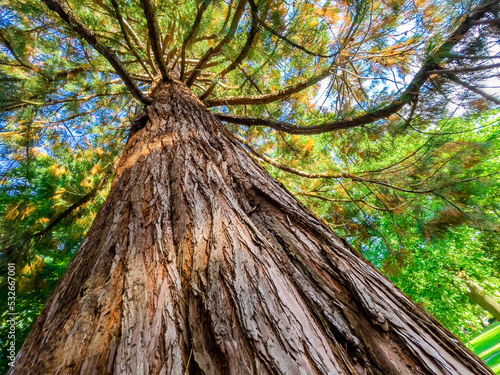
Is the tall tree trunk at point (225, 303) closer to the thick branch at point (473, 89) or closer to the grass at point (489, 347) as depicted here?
the thick branch at point (473, 89)

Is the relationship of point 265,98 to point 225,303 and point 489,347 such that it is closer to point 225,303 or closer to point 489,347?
point 225,303

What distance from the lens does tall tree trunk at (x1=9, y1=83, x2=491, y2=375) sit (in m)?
0.50

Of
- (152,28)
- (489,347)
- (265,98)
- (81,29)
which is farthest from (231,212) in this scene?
(489,347)

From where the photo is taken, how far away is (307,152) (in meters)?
3.12

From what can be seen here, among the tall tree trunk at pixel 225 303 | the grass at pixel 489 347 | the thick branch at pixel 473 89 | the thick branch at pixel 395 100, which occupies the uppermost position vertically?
the thick branch at pixel 395 100

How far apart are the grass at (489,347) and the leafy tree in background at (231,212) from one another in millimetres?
9909

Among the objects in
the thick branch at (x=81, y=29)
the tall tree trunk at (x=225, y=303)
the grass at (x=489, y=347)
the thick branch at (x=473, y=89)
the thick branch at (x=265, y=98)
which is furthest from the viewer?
the grass at (x=489, y=347)

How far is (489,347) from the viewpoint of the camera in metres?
9.01

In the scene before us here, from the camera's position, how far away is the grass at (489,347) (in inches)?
308

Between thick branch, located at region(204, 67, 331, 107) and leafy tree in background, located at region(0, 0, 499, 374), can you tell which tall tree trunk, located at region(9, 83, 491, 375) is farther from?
thick branch, located at region(204, 67, 331, 107)

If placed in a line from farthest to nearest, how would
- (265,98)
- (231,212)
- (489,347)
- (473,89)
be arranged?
(489,347), (265,98), (473,89), (231,212)

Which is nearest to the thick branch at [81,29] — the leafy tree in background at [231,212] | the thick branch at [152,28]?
the leafy tree in background at [231,212]

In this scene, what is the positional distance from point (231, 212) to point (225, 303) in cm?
34

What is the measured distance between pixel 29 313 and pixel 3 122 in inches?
97.4
